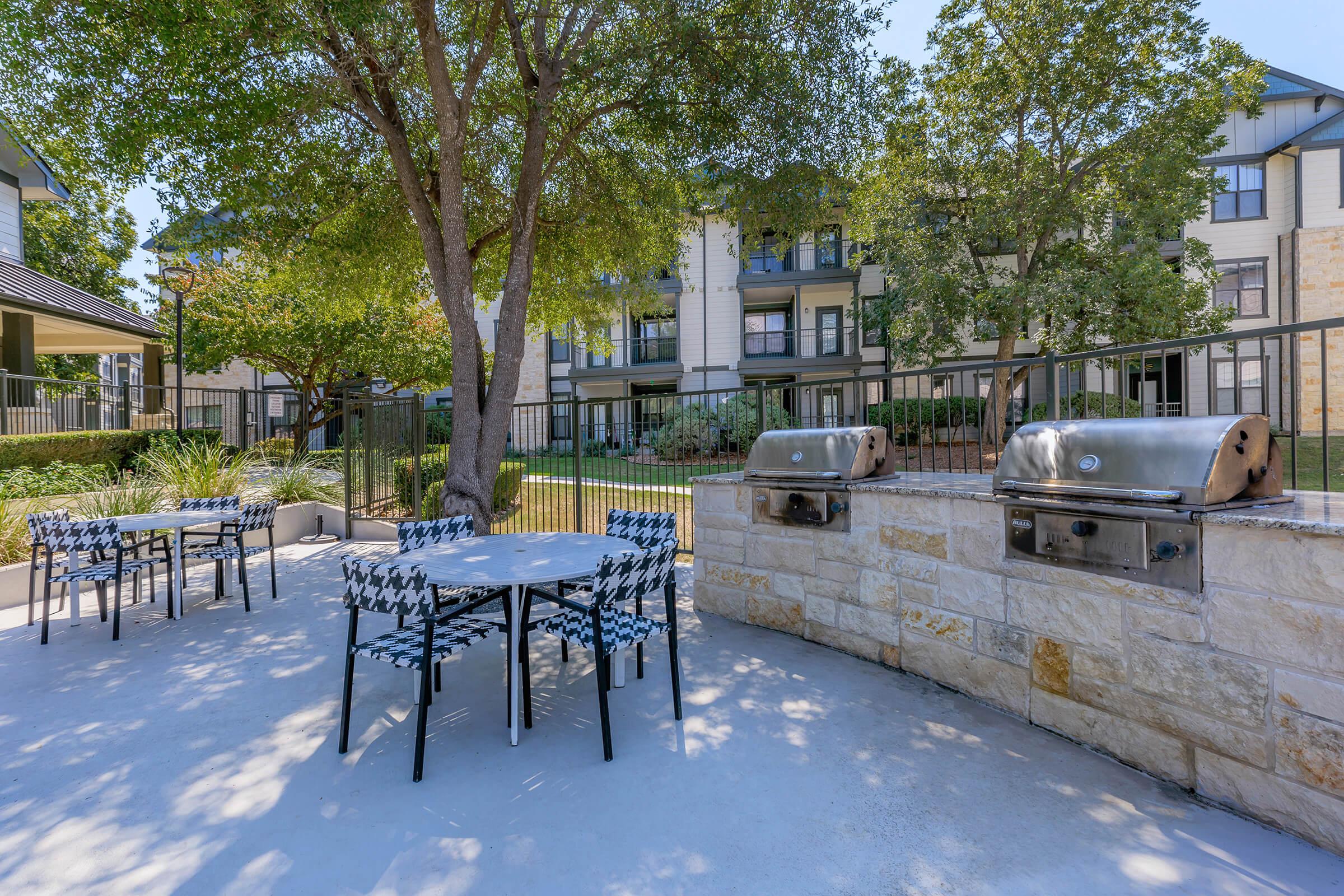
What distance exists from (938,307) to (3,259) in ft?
65.5

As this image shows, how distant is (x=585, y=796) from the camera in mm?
2547

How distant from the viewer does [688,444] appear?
7973 millimetres

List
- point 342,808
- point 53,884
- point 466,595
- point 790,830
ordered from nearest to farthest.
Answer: point 53,884 → point 790,830 → point 342,808 → point 466,595

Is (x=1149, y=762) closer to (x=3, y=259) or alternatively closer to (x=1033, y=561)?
(x=1033, y=561)

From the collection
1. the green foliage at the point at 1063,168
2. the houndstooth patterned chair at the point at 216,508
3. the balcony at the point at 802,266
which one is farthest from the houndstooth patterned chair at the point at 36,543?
the balcony at the point at 802,266

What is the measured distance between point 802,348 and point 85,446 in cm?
1752

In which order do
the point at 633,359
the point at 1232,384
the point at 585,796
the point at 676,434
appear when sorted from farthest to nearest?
A: the point at 633,359, the point at 1232,384, the point at 676,434, the point at 585,796

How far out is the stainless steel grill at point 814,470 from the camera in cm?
400

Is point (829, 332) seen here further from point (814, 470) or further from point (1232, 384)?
point (814, 470)

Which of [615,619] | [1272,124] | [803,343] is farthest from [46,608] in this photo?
[1272,124]

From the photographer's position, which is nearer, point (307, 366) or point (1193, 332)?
point (1193, 332)

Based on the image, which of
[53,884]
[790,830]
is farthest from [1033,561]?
[53,884]

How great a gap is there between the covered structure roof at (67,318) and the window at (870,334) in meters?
17.1

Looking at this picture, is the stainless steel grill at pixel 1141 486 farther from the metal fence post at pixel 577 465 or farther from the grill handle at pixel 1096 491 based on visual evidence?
the metal fence post at pixel 577 465
